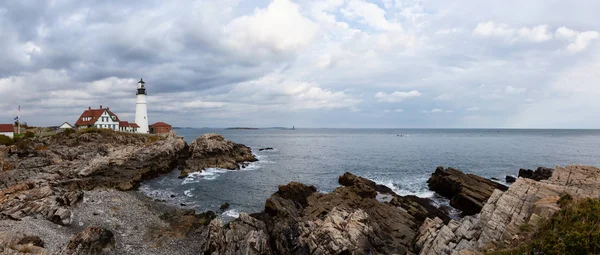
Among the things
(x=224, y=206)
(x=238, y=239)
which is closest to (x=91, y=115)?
(x=224, y=206)

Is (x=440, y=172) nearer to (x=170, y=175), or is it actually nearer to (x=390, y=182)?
(x=390, y=182)

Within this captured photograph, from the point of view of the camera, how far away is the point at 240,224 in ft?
74.6

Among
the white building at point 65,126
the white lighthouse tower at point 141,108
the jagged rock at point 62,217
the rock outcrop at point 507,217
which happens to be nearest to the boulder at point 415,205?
the rock outcrop at point 507,217

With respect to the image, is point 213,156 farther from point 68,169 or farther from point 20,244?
point 20,244

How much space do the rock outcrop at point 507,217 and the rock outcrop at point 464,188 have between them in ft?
45.9

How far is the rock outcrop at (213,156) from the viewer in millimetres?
57756

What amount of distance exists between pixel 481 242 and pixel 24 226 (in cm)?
3118

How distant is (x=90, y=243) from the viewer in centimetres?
2039

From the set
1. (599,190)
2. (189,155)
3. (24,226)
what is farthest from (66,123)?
(599,190)

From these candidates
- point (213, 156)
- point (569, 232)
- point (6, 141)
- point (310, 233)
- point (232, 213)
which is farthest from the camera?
point (213, 156)

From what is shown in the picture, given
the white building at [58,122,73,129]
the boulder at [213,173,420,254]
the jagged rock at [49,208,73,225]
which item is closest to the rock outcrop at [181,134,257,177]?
the jagged rock at [49,208,73,225]

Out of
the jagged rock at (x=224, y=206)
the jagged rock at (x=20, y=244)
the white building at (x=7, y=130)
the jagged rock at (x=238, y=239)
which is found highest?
the white building at (x=7, y=130)

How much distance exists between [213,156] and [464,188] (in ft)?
161

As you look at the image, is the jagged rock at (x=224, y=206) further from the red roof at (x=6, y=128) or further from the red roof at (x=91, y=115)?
the red roof at (x=91, y=115)
